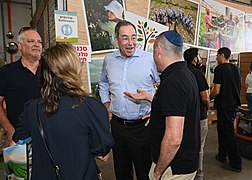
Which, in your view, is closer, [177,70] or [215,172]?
[177,70]

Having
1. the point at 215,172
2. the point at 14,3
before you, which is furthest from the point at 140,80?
the point at 14,3

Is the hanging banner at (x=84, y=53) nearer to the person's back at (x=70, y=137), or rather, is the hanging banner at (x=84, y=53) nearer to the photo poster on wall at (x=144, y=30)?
the photo poster on wall at (x=144, y=30)

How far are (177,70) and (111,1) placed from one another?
8.90 ft

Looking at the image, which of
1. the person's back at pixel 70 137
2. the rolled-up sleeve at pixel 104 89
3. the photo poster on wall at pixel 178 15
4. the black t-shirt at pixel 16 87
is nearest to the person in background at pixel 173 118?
the person's back at pixel 70 137

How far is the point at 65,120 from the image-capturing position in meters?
1.10

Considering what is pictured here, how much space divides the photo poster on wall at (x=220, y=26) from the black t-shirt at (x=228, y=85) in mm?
2447

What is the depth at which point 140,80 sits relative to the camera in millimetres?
2039

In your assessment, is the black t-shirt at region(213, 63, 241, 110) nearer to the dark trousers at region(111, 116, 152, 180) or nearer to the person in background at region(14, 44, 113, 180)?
the dark trousers at region(111, 116, 152, 180)

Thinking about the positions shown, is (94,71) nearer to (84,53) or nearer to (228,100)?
(84,53)

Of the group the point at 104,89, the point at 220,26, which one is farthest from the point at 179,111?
the point at 220,26

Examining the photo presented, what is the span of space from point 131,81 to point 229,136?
6.50 ft

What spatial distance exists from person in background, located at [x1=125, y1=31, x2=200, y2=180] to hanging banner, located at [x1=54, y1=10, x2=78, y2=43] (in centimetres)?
196

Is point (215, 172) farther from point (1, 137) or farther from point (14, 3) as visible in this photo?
point (14, 3)

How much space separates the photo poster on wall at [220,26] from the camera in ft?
18.5
